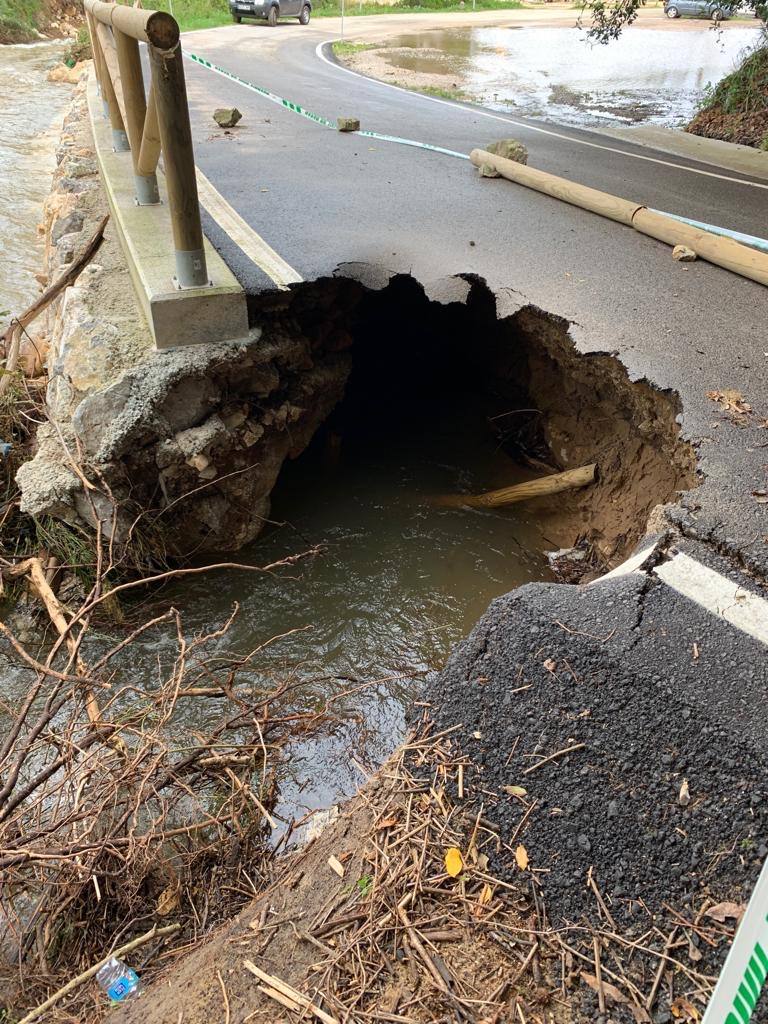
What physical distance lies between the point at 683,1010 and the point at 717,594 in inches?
56.7

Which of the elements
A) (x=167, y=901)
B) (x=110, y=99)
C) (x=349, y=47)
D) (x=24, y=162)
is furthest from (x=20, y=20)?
(x=167, y=901)

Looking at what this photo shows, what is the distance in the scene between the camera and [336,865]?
2.45 metres

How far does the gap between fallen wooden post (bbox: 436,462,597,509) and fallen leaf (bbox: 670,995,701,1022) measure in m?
3.60

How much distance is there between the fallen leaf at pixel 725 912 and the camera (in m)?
2.06

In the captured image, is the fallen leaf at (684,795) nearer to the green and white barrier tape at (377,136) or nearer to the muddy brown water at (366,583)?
the muddy brown water at (366,583)

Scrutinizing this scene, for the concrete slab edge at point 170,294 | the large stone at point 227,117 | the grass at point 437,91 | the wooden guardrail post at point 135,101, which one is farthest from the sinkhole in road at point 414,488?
the grass at point 437,91

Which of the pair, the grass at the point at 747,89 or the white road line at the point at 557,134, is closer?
the white road line at the point at 557,134

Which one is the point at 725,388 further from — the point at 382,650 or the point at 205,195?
the point at 205,195

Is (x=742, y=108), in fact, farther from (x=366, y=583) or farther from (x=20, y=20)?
(x=20, y=20)

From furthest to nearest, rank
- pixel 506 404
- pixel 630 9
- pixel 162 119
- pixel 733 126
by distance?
pixel 733 126 < pixel 630 9 < pixel 506 404 < pixel 162 119

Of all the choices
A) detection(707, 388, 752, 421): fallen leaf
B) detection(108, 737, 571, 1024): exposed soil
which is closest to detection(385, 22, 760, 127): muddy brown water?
detection(707, 388, 752, 421): fallen leaf

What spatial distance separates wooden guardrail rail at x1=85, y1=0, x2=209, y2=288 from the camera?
3.58 m

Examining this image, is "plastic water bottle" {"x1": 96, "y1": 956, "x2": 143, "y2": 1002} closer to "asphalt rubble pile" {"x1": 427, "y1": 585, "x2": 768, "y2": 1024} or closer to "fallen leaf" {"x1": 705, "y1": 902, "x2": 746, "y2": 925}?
"asphalt rubble pile" {"x1": 427, "y1": 585, "x2": 768, "y2": 1024}

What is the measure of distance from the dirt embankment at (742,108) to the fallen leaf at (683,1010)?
12235mm
